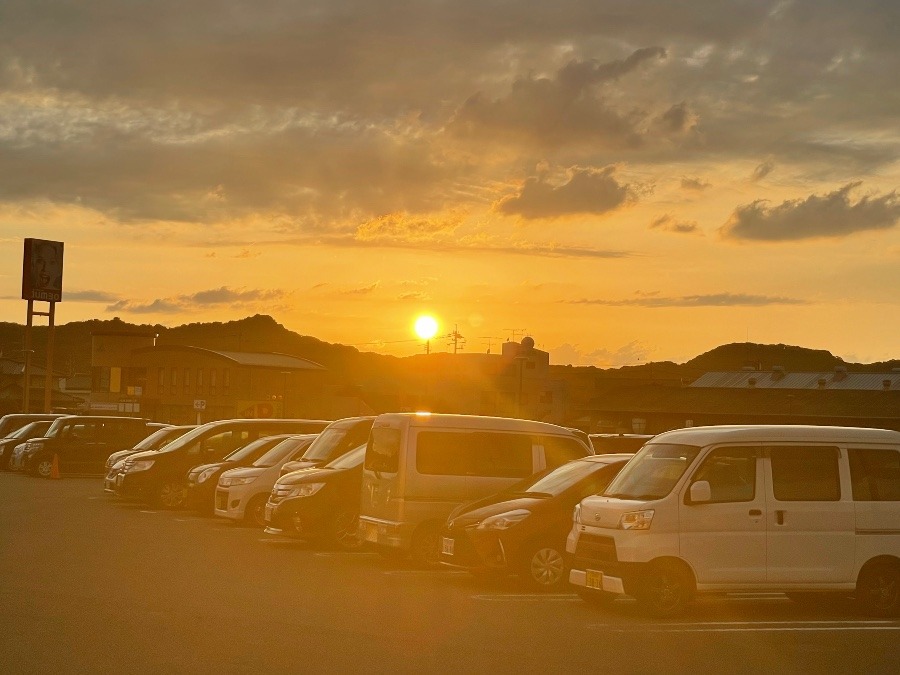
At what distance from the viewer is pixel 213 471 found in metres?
25.1

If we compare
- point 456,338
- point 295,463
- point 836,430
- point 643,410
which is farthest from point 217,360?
point 836,430

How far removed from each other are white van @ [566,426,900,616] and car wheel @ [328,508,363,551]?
6346 millimetres

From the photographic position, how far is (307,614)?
11484 millimetres

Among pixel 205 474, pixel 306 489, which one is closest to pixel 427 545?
pixel 306 489

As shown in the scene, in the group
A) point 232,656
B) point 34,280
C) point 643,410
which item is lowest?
point 232,656

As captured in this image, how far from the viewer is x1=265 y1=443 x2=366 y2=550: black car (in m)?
18.4

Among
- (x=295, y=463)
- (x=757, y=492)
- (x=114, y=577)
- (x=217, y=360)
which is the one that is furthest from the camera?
(x=217, y=360)

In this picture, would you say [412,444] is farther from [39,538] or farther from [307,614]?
[39,538]

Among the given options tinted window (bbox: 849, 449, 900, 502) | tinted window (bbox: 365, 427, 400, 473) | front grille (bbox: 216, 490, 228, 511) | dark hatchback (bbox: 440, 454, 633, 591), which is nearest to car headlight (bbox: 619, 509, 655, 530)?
dark hatchback (bbox: 440, 454, 633, 591)

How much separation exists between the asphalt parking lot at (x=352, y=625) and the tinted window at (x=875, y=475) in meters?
1.32

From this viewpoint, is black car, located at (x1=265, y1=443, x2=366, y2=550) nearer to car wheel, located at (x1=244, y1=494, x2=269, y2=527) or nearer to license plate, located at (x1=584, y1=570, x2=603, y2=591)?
car wheel, located at (x1=244, y1=494, x2=269, y2=527)

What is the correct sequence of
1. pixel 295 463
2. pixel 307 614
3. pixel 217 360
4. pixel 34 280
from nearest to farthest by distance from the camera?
pixel 307 614 < pixel 295 463 < pixel 34 280 < pixel 217 360

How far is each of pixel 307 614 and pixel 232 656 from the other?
8.22 feet

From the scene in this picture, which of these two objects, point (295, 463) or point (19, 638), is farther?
point (295, 463)
